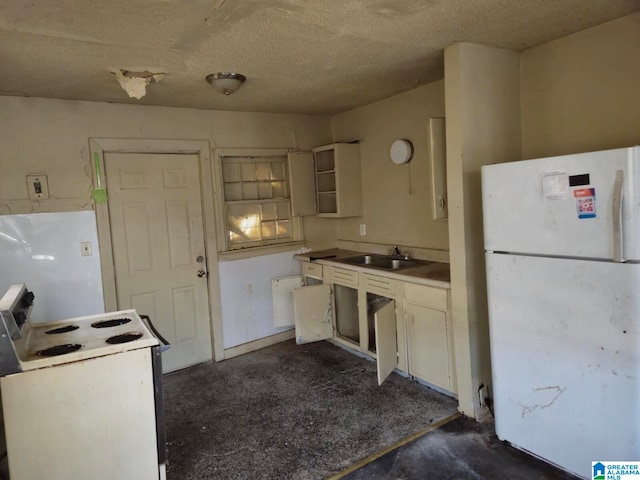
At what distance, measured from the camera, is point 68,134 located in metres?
3.24

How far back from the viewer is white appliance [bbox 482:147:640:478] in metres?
1.80

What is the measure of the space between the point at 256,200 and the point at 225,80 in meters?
1.54

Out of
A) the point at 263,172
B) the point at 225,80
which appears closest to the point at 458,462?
the point at 225,80

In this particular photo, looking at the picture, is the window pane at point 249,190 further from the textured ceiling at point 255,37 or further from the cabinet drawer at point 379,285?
the cabinet drawer at point 379,285

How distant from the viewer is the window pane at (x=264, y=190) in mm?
4297

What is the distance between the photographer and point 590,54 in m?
2.40

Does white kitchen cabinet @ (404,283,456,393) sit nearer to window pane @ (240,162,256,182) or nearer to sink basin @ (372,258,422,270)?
sink basin @ (372,258,422,270)

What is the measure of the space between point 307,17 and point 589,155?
1435 millimetres

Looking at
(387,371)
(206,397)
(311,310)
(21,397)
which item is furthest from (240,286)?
(21,397)

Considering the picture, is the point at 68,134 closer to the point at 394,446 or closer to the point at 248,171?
the point at 248,171

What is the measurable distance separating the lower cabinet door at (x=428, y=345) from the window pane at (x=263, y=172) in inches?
80.6

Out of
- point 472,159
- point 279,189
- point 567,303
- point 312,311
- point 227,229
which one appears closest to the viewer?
point 567,303

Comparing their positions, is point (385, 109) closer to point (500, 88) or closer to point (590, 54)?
point (500, 88)

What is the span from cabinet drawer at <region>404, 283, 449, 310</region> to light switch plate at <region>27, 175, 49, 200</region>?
2.78 meters
